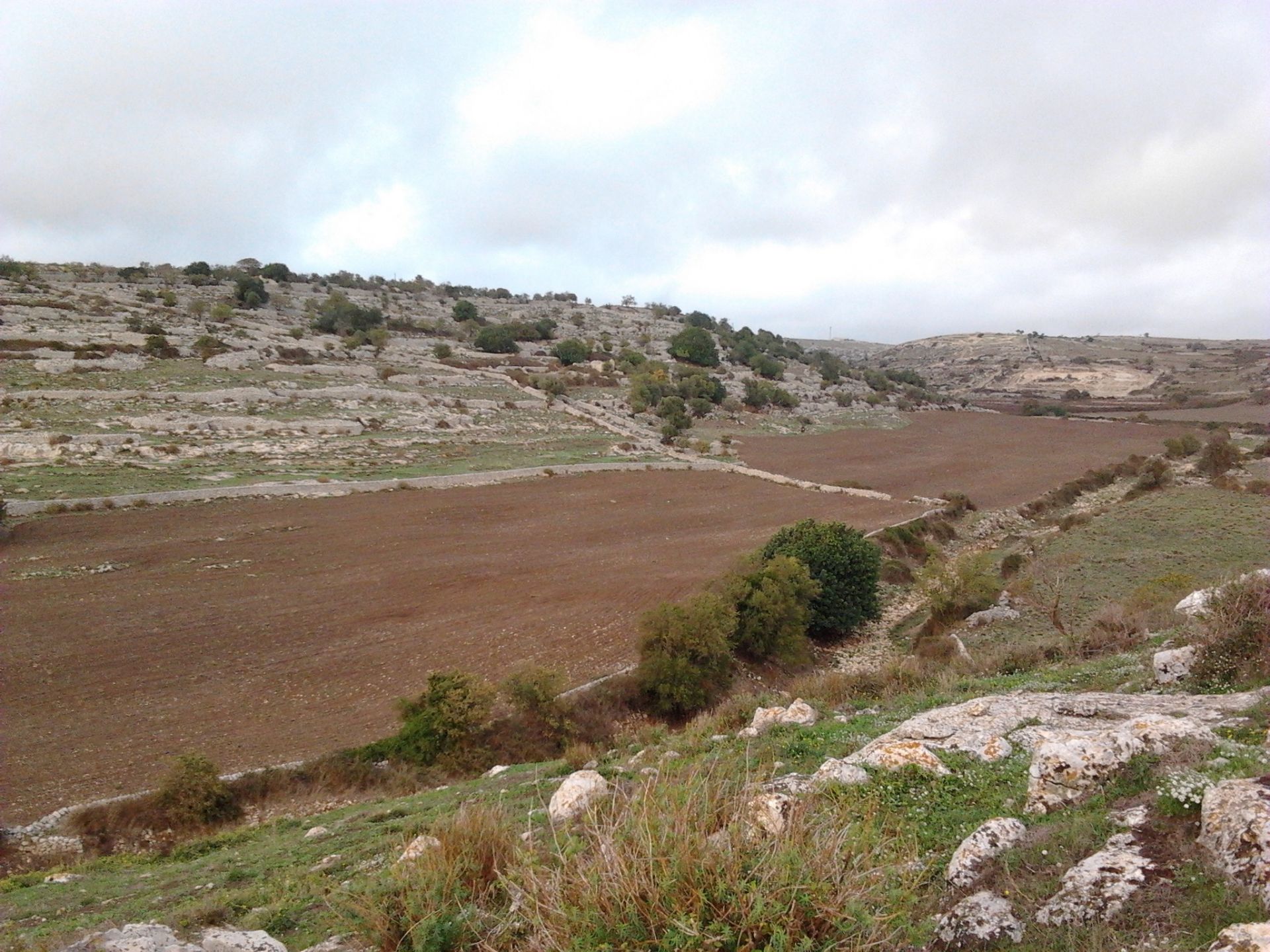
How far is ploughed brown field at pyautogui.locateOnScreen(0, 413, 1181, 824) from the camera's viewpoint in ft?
51.0

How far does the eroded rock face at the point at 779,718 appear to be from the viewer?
412 inches

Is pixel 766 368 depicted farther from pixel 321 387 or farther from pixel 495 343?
pixel 321 387

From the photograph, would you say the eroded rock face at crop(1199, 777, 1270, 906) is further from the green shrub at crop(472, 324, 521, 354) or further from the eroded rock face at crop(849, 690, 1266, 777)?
the green shrub at crop(472, 324, 521, 354)

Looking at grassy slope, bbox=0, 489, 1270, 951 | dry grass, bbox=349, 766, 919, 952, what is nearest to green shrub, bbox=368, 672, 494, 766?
grassy slope, bbox=0, 489, 1270, 951

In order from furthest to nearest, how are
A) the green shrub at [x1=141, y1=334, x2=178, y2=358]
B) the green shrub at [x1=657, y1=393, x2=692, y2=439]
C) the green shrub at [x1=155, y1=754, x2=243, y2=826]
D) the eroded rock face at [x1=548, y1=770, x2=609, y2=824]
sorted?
the green shrub at [x1=657, y1=393, x2=692, y2=439], the green shrub at [x1=141, y1=334, x2=178, y2=358], the green shrub at [x1=155, y1=754, x2=243, y2=826], the eroded rock face at [x1=548, y1=770, x2=609, y2=824]

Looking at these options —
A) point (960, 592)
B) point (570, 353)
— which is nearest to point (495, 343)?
point (570, 353)

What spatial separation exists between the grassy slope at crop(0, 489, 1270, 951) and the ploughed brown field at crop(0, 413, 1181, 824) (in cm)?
528

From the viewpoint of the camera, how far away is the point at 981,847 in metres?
5.02

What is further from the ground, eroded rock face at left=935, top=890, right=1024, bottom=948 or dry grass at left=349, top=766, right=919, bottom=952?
dry grass at left=349, top=766, right=919, bottom=952

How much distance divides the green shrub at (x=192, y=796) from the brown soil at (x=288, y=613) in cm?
157

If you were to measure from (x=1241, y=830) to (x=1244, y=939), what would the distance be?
126cm

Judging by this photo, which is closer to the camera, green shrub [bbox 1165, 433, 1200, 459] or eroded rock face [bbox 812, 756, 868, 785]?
eroded rock face [bbox 812, 756, 868, 785]

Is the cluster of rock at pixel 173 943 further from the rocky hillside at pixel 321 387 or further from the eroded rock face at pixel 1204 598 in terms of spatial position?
the rocky hillside at pixel 321 387

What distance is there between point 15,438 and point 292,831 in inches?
1515
